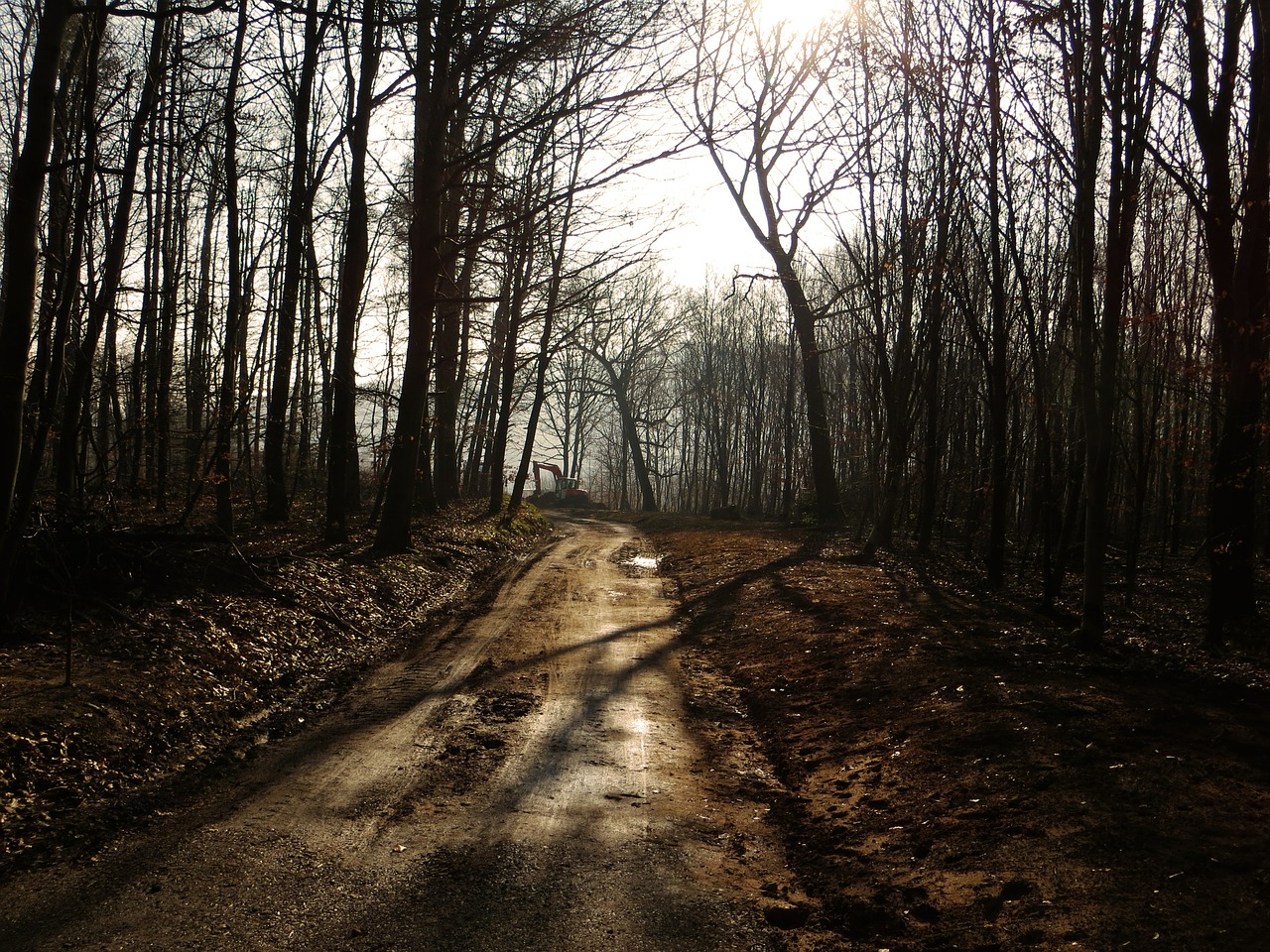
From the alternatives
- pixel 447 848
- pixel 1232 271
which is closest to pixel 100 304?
pixel 447 848

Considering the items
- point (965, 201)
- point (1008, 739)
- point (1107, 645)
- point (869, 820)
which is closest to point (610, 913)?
point (869, 820)

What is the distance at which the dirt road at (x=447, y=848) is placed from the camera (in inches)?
143

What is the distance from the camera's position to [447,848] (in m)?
4.44

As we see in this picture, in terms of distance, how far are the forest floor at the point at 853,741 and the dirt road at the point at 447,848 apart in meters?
0.12

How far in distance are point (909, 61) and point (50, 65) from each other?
12.5 m

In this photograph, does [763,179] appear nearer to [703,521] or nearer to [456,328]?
[456,328]

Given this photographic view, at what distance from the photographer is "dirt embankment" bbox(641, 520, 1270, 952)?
376cm

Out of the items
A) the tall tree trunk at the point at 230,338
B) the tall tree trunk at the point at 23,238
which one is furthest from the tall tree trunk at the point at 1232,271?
the tall tree trunk at the point at 230,338

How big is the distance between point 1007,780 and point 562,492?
4966 cm

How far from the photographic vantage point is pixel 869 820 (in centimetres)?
516

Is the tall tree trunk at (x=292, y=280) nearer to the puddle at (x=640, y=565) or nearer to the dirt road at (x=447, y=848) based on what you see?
the puddle at (x=640, y=565)

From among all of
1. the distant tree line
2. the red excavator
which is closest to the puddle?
the distant tree line

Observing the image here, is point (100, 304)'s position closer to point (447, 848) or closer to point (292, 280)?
point (292, 280)

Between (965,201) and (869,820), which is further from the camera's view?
(965,201)
